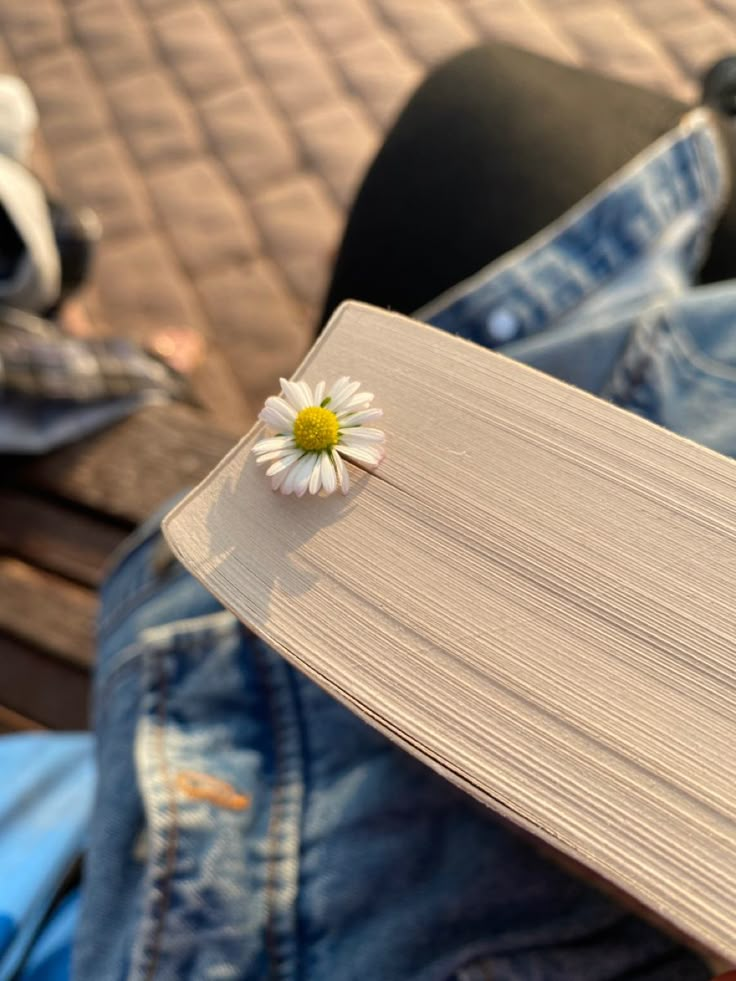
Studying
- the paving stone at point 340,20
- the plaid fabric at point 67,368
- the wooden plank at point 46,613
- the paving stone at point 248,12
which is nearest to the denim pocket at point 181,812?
the wooden plank at point 46,613

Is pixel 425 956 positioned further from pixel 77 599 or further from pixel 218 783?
pixel 77 599

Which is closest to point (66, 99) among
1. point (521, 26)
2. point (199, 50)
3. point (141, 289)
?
point (199, 50)

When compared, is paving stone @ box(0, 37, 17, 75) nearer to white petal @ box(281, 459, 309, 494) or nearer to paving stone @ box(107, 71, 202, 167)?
paving stone @ box(107, 71, 202, 167)

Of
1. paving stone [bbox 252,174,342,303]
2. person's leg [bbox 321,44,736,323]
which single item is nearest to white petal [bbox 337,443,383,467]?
person's leg [bbox 321,44,736,323]

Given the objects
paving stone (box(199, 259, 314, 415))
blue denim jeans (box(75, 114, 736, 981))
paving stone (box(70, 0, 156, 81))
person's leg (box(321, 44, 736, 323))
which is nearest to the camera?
blue denim jeans (box(75, 114, 736, 981))

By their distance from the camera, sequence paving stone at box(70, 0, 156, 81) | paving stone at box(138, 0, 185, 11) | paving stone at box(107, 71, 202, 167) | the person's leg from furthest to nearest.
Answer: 1. paving stone at box(138, 0, 185, 11)
2. paving stone at box(70, 0, 156, 81)
3. paving stone at box(107, 71, 202, 167)
4. the person's leg

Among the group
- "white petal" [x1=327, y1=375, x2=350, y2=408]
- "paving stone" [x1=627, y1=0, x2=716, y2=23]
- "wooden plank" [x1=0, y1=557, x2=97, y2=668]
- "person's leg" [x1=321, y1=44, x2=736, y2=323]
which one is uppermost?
"paving stone" [x1=627, y1=0, x2=716, y2=23]

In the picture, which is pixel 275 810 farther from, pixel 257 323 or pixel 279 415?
pixel 257 323
